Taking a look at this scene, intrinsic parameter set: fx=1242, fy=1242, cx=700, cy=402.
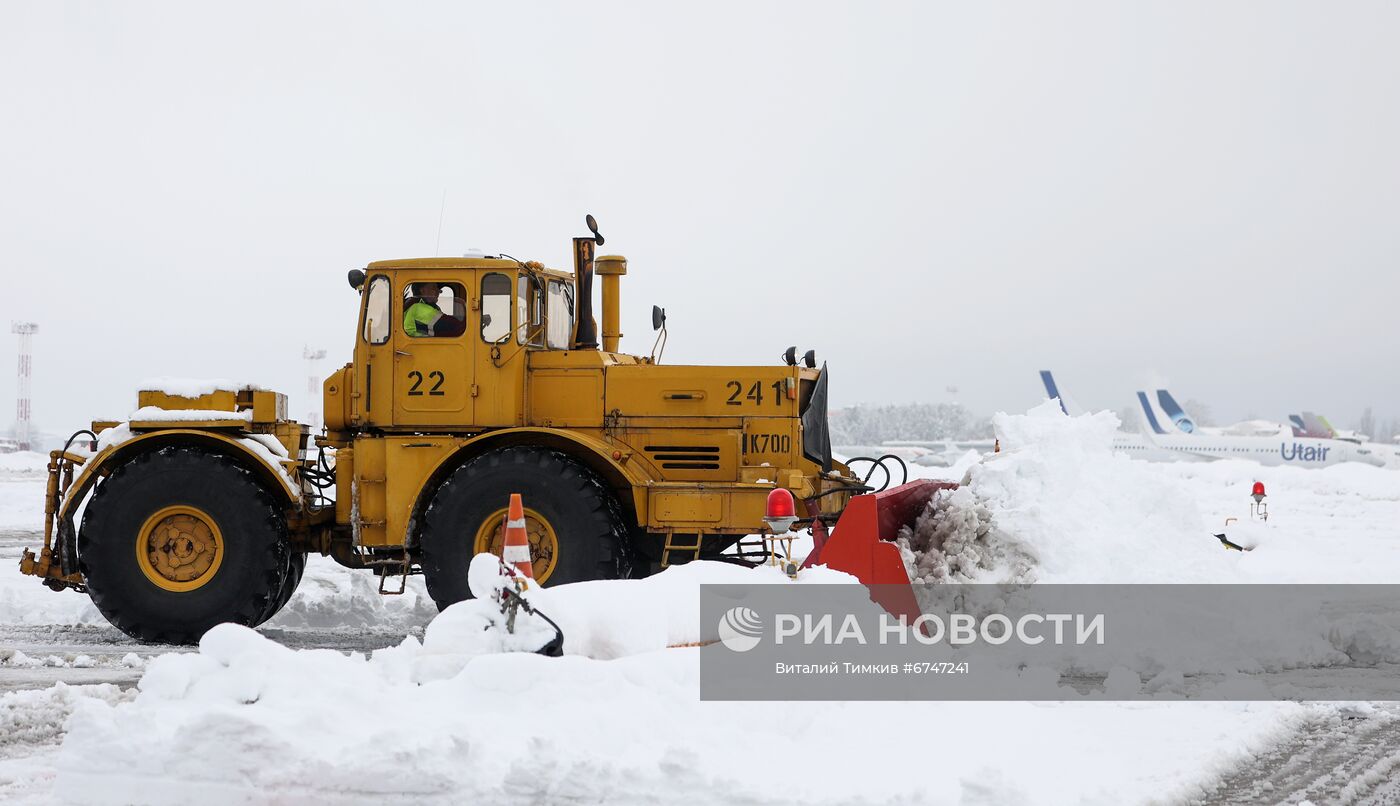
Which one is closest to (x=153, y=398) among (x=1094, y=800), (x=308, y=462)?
(x=308, y=462)

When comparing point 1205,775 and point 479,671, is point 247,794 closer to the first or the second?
point 479,671

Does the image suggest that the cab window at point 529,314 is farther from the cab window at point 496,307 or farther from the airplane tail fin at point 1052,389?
the airplane tail fin at point 1052,389

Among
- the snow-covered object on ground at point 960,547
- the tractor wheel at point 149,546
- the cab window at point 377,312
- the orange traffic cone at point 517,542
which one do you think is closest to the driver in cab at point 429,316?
the cab window at point 377,312

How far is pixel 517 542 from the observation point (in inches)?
229

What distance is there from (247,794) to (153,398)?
17.0 feet

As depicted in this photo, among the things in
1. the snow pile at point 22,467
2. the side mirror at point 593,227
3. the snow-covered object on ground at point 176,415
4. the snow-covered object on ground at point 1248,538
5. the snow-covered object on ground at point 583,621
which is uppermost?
the side mirror at point 593,227

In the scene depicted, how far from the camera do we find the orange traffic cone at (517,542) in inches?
227

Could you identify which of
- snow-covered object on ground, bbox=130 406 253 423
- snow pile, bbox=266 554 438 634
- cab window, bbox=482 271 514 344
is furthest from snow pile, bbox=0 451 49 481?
cab window, bbox=482 271 514 344

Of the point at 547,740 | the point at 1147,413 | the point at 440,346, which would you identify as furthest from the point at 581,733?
the point at 1147,413

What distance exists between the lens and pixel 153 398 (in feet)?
28.6

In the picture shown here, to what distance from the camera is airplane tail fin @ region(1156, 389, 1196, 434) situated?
203 feet

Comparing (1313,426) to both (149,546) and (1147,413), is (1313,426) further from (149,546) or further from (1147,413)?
(149,546)

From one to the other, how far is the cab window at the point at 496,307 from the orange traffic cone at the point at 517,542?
113 inches

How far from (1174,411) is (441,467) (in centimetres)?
5979
